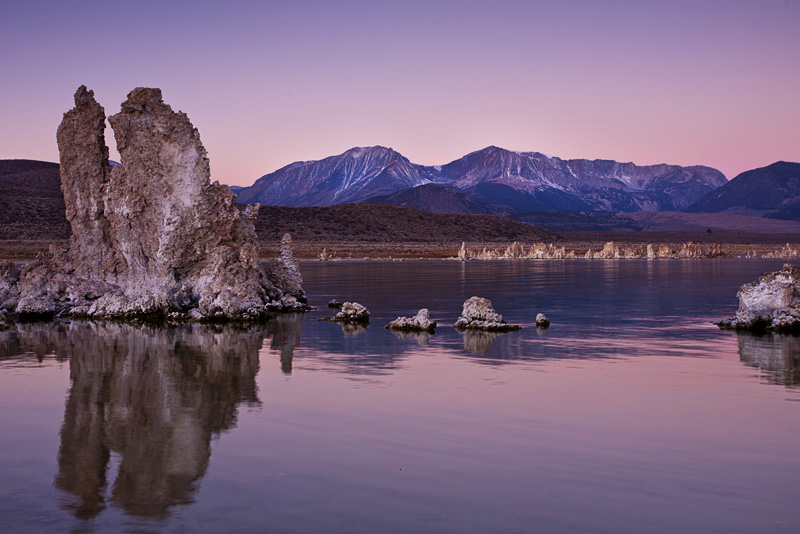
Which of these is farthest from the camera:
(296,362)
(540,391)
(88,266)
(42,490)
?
(88,266)

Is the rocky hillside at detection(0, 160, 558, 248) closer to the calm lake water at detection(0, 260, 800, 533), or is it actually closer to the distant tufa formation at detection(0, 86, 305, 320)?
the distant tufa formation at detection(0, 86, 305, 320)

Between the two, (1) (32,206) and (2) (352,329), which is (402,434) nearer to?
(2) (352,329)

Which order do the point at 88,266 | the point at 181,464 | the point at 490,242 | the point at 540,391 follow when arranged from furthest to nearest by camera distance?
the point at 490,242
the point at 88,266
the point at 540,391
the point at 181,464

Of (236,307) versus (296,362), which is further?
(236,307)

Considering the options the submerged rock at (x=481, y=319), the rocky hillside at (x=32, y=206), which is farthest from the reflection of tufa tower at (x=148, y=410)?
the rocky hillside at (x=32, y=206)

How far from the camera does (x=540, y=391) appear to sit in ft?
41.9

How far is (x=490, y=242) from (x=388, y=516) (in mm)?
140035

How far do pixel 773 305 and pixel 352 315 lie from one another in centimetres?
1147

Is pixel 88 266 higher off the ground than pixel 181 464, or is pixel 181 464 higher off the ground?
pixel 88 266

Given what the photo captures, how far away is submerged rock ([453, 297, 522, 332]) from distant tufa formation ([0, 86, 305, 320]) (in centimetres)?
652

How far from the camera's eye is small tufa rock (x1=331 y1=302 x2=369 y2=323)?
23.3 meters

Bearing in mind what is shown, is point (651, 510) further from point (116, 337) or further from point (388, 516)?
point (116, 337)

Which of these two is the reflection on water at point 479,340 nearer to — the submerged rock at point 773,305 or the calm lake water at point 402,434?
the calm lake water at point 402,434

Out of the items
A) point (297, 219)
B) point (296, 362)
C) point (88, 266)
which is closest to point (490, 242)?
point (297, 219)
